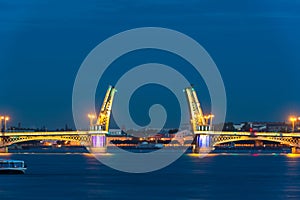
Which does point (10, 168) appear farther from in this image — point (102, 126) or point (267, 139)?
point (102, 126)

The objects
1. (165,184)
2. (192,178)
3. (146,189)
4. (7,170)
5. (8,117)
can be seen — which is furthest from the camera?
(8,117)

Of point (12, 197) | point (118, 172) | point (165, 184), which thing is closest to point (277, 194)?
point (165, 184)

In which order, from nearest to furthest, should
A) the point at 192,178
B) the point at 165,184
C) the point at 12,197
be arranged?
1. the point at 12,197
2. the point at 165,184
3. the point at 192,178

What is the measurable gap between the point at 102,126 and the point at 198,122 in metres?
16.6

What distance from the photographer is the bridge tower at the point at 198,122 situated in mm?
179500

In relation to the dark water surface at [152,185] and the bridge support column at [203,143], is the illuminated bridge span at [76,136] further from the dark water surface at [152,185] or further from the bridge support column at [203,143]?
the dark water surface at [152,185]

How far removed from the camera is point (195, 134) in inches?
7215

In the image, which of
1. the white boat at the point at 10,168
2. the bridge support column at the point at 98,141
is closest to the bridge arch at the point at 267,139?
the bridge support column at the point at 98,141

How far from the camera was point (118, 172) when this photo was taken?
97.8 metres

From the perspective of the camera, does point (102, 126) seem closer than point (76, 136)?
No

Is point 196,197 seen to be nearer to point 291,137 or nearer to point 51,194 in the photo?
point 51,194

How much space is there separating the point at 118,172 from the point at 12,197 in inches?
1312

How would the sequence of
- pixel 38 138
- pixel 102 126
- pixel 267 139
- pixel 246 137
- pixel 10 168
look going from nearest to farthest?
pixel 10 168, pixel 267 139, pixel 246 137, pixel 38 138, pixel 102 126

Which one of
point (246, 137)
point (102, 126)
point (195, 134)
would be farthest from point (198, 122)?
point (102, 126)
